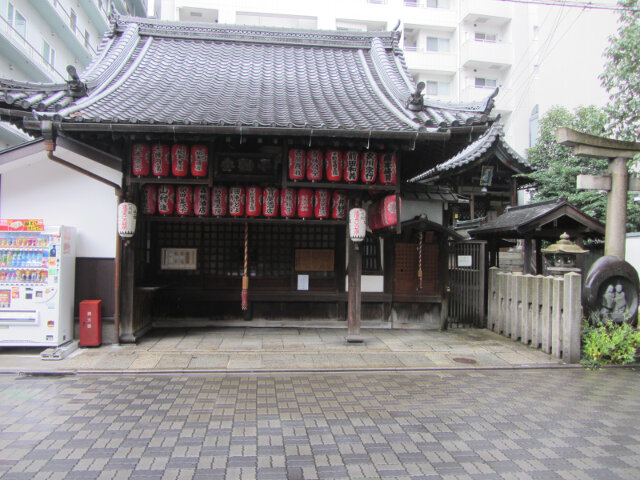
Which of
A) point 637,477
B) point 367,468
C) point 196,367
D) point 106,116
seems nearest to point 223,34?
point 106,116

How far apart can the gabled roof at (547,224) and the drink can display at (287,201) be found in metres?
6.32

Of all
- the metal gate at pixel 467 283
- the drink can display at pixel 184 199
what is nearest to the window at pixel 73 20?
the drink can display at pixel 184 199

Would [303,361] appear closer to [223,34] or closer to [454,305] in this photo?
[454,305]

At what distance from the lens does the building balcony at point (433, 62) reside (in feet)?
109

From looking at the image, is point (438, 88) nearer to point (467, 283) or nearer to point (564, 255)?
point (467, 283)

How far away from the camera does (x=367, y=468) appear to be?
456cm

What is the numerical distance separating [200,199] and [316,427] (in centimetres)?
622

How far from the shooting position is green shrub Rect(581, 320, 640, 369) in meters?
9.02

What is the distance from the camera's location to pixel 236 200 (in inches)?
391

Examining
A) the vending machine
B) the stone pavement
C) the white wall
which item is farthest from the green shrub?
the vending machine

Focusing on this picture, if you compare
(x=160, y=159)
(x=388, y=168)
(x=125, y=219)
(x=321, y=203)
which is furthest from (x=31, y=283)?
(x=388, y=168)

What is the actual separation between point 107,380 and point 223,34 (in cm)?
1209

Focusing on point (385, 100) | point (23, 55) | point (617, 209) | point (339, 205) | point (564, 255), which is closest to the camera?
point (339, 205)

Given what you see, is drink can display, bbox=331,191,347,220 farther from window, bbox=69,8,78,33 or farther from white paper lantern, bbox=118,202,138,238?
window, bbox=69,8,78,33
